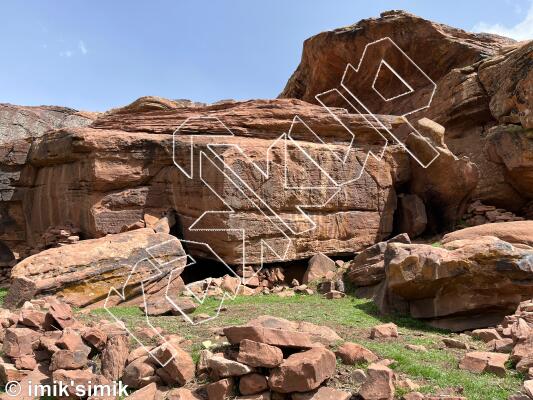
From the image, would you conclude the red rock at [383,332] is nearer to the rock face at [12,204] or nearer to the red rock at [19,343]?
the red rock at [19,343]

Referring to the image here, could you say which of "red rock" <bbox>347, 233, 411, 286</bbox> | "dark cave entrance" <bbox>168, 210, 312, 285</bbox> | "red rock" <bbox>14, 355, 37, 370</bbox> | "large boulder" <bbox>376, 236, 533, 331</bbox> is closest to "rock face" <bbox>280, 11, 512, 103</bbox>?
"dark cave entrance" <bbox>168, 210, 312, 285</bbox>

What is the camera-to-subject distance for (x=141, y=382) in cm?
488

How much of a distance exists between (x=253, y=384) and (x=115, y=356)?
1.82 meters

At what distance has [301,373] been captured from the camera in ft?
14.1

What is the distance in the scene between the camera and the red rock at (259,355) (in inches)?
178

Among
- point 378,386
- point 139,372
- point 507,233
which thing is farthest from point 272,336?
point 507,233

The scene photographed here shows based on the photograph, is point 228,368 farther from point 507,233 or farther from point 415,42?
point 415,42

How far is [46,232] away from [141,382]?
932 cm

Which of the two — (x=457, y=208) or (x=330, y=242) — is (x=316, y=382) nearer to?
(x=330, y=242)

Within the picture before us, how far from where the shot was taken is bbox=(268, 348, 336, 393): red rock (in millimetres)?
4301

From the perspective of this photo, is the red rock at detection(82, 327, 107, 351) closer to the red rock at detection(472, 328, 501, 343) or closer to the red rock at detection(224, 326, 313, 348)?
the red rock at detection(224, 326, 313, 348)

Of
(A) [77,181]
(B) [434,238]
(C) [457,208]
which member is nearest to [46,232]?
(A) [77,181]

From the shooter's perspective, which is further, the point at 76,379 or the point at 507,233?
the point at 507,233

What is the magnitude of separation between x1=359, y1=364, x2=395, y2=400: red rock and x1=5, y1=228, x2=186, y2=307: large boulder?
22.1 ft
